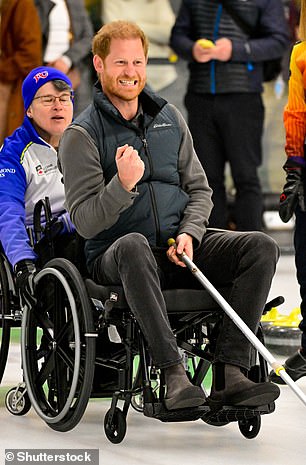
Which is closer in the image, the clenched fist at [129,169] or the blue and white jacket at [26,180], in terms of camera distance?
the clenched fist at [129,169]

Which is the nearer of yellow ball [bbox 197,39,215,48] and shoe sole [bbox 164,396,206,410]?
shoe sole [bbox 164,396,206,410]

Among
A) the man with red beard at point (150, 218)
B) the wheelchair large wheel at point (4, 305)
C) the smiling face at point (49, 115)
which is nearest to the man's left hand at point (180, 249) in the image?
the man with red beard at point (150, 218)

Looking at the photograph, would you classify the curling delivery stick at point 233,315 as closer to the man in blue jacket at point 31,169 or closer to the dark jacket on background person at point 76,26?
the man in blue jacket at point 31,169

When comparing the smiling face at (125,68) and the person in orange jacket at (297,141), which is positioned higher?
the smiling face at (125,68)

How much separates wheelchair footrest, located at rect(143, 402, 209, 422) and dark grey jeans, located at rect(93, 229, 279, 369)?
12cm

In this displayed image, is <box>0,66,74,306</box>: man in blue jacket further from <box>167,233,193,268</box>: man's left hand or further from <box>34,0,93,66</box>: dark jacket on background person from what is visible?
<box>34,0,93,66</box>: dark jacket on background person

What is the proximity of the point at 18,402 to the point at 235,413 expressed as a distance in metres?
0.82

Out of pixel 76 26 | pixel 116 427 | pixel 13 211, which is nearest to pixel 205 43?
pixel 76 26

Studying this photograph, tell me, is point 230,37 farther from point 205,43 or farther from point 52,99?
point 52,99

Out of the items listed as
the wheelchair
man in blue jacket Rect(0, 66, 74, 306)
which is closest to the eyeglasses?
man in blue jacket Rect(0, 66, 74, 306)

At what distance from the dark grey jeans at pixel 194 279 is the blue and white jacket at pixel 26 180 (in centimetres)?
47

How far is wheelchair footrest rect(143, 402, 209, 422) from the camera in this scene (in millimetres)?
3730

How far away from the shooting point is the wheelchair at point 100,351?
12.5 feet

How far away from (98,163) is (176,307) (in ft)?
1.62
